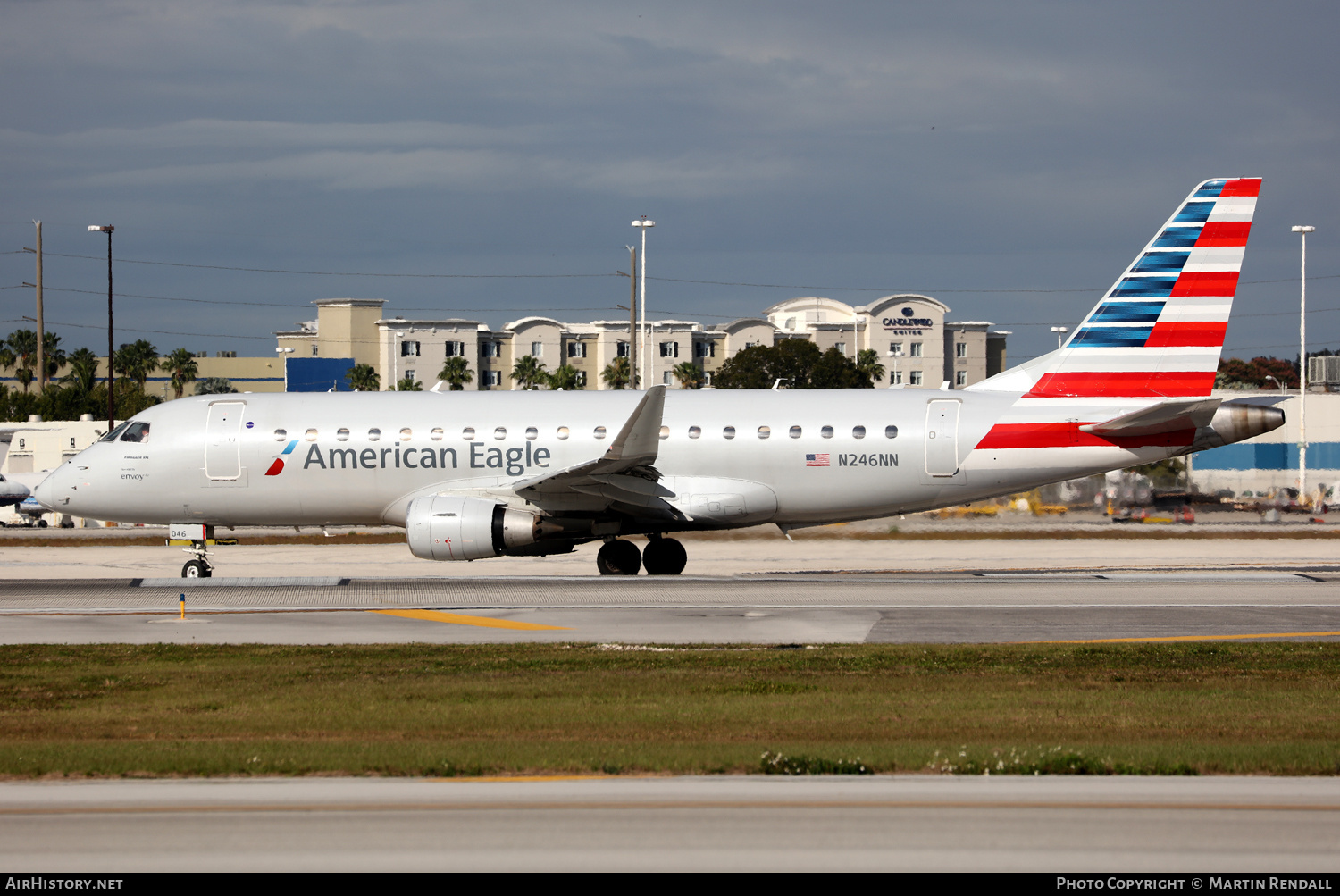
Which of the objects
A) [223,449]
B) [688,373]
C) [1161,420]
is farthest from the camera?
[688,373]

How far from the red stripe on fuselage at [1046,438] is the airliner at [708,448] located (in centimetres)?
4

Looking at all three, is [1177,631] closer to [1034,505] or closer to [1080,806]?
[1080,806]

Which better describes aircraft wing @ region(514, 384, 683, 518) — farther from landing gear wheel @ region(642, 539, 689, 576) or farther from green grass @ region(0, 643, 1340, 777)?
green grass @ region(0, 643, 1340, 777)

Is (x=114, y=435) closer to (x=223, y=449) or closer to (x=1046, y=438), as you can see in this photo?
(x=223, y=449)

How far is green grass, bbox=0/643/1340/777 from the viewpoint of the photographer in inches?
388

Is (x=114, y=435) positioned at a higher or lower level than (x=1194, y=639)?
higher

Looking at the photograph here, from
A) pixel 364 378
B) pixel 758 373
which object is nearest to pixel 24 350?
pixel 364 378

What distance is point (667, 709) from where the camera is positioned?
490 inches

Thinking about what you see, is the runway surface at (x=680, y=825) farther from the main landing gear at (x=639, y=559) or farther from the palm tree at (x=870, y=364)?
the palm tree at (x=870, y=364)

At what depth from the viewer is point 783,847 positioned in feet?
24.0

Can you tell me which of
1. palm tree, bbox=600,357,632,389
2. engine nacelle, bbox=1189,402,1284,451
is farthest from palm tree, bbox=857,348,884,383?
engine nacelle, bbox=1189,402,1284,451

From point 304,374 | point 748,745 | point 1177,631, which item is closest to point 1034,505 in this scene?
point 1177,631

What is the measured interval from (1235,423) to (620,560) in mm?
12788
